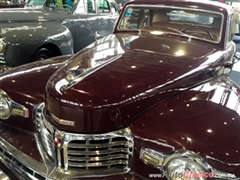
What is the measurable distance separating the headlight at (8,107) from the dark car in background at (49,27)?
5.24ft

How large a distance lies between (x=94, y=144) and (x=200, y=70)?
104cm

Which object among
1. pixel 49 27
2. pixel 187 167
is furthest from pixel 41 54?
pixel 187 167

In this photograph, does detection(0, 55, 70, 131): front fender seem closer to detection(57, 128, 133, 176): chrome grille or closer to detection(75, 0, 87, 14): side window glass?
detection(57, 128, 133, 176): chrome grille

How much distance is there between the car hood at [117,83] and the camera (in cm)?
169

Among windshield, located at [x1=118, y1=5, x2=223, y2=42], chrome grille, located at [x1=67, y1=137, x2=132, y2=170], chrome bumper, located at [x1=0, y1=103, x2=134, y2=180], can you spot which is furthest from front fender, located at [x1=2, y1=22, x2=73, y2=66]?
chrome grille, located at [x1=67, y1=137, x2=132, y2=170]

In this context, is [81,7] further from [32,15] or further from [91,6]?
[32,15]

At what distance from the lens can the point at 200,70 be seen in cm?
223

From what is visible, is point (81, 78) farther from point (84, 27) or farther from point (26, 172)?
point (84, 27)

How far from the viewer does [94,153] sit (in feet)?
5.67

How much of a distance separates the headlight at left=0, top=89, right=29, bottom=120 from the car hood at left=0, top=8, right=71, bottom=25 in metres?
2.62

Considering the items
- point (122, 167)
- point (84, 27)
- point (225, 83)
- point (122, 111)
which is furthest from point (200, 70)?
point (84, 27)

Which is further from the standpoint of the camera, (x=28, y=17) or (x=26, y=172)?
(x=28, y=17)

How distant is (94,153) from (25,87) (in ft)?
2.82

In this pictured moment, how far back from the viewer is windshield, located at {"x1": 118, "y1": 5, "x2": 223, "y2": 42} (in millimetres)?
2855
